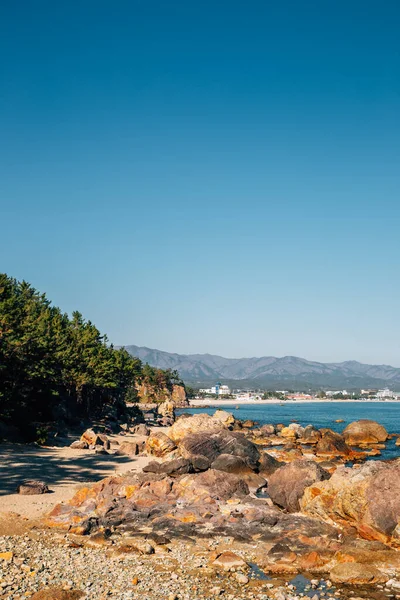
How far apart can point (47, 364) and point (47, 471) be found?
22.4 meters

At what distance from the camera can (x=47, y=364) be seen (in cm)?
5594

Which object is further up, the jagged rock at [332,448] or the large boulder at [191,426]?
the large boulder at [191,426]

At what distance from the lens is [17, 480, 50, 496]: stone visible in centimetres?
2805

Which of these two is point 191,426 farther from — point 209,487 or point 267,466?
point 209,487

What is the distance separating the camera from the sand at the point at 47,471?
25.5 metres

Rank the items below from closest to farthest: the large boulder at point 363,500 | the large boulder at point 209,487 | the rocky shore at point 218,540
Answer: the rocky shore at point 218,540 → the large boulder at point 363,500 → the large boulder at point 209,487

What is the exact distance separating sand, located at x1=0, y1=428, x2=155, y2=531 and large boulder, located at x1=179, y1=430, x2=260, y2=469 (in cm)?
432

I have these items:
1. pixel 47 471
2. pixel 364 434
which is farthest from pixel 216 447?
pixel 364 434

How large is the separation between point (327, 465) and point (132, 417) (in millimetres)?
59735

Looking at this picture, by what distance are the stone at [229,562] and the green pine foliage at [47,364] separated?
98.0 ft

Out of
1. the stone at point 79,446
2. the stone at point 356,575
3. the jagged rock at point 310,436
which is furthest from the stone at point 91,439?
the stone at point 356,575

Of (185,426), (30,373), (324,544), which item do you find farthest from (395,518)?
(30,373)

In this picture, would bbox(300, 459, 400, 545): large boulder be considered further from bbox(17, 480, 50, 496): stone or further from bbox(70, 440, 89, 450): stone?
bbox(70, 440, 89, 450): stone

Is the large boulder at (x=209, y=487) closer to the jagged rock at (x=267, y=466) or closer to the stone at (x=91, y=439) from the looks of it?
the jagged rock at (x=267, y=466)
